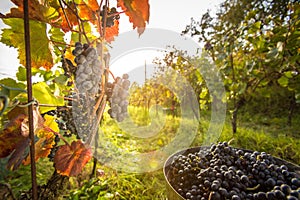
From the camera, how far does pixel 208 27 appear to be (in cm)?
413

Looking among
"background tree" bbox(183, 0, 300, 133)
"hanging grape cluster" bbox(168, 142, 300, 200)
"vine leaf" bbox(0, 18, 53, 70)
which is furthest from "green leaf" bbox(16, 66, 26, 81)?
"background tree" bbox(183, 0, 300, 133)

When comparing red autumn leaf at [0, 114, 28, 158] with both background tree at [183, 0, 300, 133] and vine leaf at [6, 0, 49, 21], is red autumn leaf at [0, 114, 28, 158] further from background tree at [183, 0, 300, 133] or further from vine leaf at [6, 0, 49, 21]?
background tree at [183, 0, 300, 133]

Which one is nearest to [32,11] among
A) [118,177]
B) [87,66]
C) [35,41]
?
[35,41]

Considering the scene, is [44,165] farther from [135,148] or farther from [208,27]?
[208,27]

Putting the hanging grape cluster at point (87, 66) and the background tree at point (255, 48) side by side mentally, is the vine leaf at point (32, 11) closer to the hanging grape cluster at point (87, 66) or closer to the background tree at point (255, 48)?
the hanging grape cluster at point (87, 66)

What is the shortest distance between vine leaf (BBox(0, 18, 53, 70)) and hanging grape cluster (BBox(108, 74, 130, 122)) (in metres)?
0.26

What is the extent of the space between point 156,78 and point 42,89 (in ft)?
18.1

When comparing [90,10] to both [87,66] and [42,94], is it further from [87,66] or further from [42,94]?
[42,94]

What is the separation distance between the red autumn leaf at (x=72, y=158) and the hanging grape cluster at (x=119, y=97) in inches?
6.2

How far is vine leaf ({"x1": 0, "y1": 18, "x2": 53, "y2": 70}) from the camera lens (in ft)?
2.19

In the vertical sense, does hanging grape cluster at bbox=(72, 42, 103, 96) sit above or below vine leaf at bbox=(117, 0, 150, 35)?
below

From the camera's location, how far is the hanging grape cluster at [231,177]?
0.67 meters

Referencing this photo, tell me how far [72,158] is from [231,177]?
0.57 m

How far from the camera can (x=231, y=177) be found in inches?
28.9
